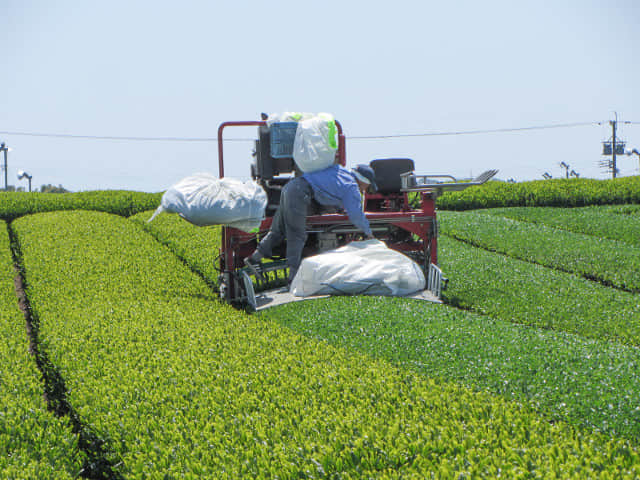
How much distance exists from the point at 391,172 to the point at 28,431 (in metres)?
6.96

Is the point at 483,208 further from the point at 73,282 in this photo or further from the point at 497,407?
the point at 497,407

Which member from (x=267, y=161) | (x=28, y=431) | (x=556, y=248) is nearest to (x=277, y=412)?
(x=28, y=431)

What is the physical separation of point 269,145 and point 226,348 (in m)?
3.68

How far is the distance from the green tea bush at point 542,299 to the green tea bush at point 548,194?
44.2ft

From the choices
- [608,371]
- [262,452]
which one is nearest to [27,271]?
[262,452]

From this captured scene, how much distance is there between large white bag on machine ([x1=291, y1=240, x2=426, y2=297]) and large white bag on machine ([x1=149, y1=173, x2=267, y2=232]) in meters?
0.89

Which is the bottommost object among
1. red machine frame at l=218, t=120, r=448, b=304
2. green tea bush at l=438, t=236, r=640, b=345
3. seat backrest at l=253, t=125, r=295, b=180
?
green tea bush at l=438, t=236, r=640, b=345

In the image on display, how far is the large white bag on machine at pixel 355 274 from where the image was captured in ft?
23.1

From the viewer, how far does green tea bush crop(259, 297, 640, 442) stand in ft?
12.9

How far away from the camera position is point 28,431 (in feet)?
12.9

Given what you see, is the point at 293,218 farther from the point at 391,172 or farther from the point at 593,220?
the point at 593,220

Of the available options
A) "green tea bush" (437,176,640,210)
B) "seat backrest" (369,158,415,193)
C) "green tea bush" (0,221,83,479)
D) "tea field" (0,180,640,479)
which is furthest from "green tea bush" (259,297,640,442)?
"green tea bush" (437,176,640,210)

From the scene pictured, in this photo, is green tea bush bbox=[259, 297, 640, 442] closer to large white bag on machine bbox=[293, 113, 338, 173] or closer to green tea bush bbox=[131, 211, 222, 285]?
large white bag on machine bbox=[293, 113, 338, 173]

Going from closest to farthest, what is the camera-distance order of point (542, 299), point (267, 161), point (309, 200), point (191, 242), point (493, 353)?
point (493, 353)
point (309, 200)
point (542, 299)
point (267, 161)
point (191, 242)
